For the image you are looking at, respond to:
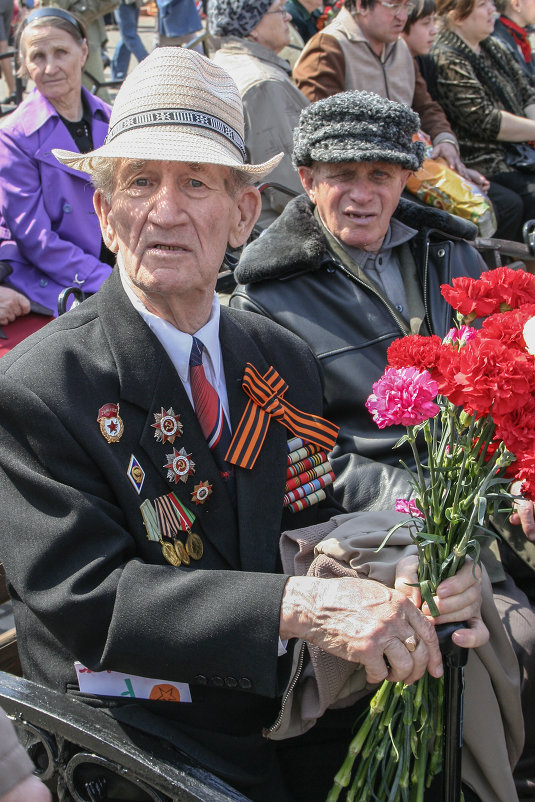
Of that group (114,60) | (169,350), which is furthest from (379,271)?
(114,60)

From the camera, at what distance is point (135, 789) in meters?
1.64

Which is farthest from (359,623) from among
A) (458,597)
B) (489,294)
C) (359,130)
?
(359,130)

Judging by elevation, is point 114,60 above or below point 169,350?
above

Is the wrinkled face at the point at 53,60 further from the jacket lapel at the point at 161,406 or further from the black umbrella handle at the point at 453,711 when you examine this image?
the black umbrella handle at the point at 453,711

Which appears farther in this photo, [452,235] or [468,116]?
[468,116]

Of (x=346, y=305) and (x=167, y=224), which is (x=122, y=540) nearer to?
(x=167, y=224)

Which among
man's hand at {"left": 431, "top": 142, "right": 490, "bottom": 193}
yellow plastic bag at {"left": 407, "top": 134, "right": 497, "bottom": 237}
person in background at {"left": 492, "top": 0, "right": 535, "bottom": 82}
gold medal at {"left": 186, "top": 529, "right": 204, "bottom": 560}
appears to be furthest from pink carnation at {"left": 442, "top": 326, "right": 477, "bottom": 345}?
person in background at {"left": 492, "top": 0, "right": 535, "bottom": 82}

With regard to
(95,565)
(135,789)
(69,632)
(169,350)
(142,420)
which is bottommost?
(135,789)

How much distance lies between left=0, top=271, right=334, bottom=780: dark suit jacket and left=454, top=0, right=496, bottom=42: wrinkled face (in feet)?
14.6

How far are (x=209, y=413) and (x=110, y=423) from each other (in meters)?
0.26

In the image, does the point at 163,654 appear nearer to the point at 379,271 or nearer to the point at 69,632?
the point at 69,632

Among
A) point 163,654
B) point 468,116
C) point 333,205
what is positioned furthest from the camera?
point 468,116

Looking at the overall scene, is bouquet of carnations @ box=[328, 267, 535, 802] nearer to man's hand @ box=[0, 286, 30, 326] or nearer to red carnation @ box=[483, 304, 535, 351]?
red carnation @ box=[483, 304, 535, 351]

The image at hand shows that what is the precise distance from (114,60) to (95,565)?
9.26 m
